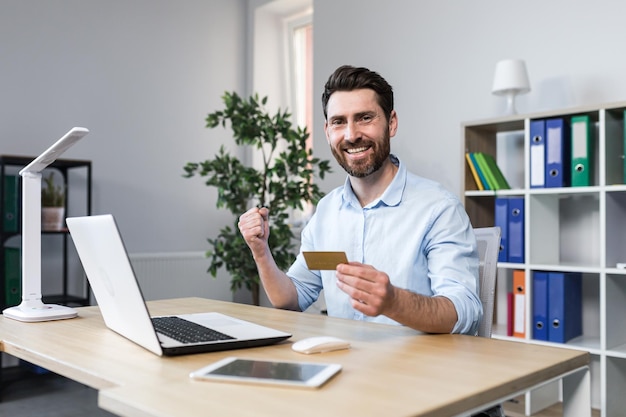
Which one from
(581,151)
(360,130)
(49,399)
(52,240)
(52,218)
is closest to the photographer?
(360,130)

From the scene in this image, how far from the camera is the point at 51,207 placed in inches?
140

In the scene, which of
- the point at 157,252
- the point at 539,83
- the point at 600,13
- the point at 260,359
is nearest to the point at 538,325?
the point at 539,83

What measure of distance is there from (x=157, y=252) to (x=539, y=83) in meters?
2.79

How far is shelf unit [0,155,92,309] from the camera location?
3.39 meters

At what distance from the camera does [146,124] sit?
14.4 ft

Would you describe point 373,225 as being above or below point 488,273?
above

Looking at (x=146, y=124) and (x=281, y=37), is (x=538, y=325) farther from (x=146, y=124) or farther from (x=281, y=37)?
(x=281, y=37)

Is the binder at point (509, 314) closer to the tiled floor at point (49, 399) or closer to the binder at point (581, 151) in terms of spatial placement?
the tiled floor at point (49, 399)

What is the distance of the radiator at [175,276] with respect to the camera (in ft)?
14.0

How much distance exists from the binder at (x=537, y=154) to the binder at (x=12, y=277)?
2.71 m

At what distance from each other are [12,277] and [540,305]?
273 centimetres

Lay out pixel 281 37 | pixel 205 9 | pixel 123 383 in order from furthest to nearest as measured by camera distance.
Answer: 1. pixel 281 37
2. pixel 205 9
3. pixel 123 383

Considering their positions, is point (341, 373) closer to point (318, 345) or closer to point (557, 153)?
point (318, 345)

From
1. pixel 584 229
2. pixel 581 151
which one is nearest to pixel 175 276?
pixel 584 229
